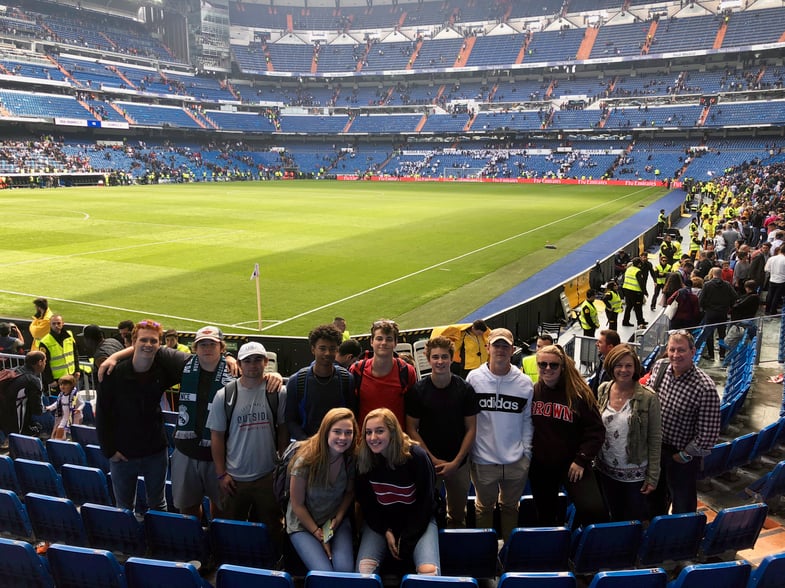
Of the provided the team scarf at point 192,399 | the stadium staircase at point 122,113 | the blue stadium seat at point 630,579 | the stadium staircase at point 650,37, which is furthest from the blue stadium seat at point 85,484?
the stadium staircase at point 650,37

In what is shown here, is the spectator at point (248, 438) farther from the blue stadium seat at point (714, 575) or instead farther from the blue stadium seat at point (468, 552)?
the blue stadium seat at point (714, 575)

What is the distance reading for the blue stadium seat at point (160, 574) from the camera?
4.13 m

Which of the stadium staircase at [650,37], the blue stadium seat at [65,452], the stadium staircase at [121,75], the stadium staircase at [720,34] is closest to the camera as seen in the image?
Result: the blue stadium seat at [65,452]

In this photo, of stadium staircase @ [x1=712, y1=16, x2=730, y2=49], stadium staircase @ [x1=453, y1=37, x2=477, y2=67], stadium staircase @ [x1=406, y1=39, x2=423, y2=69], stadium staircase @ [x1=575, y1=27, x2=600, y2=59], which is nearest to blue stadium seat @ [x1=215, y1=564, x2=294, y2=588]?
stadium staircase @ [x1=712, y1=16, x2=730, y2=49]

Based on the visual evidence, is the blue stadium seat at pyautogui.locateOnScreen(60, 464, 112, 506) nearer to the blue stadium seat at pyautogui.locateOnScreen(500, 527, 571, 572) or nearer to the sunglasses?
the blue stadium seat at pyautogui.locateOnScreen(500, 527, 571, 572)

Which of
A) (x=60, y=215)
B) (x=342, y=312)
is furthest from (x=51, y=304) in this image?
(x=60, y=215)

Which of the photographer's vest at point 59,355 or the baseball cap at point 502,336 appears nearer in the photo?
the baseball cap at point 502,336

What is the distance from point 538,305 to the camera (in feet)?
51.0

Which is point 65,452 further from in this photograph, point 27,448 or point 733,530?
point 733,530

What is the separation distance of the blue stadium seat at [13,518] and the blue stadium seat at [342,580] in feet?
10.1

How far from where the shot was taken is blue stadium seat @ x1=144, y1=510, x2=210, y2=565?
499 cm

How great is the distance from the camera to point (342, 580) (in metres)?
3.93

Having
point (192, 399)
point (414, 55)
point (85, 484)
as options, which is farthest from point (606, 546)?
point (414, 55)

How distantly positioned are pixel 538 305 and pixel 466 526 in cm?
1035
